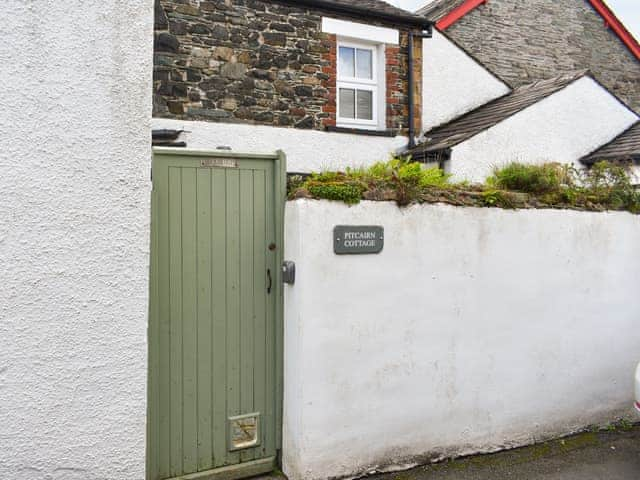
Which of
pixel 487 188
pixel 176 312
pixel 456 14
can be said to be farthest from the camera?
pixel 456 14

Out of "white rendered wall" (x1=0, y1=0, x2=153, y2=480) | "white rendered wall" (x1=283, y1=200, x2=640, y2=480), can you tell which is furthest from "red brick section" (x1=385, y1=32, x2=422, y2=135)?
"white rendered wall" (x1=0, y1=0, x2=153, y2=480)

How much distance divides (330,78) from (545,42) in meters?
6.44

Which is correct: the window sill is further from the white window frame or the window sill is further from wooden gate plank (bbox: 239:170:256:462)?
wooden gate plank (bbox: 239:170:256:462)

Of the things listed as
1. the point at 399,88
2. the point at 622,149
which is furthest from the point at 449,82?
the point at 622,149

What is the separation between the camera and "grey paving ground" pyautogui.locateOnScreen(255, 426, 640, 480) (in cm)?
412

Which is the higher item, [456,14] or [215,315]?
[456,14]

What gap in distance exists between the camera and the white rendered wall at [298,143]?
7930mm

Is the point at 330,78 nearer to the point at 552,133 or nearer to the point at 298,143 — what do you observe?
the point at 298,143

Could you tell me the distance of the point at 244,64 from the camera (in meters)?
8.22

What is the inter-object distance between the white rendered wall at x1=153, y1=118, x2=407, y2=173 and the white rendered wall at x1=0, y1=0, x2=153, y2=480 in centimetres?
449

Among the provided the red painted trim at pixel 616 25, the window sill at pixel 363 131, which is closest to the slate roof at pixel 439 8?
the window sill at pixel 363 131

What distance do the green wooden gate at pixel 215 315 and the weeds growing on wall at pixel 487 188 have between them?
1.30 feet

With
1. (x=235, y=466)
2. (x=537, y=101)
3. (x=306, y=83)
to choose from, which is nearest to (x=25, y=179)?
(x=235, y=466)

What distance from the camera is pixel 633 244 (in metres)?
5.21
